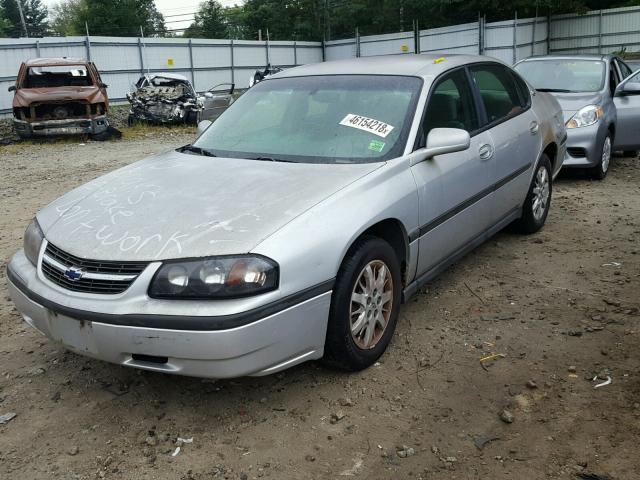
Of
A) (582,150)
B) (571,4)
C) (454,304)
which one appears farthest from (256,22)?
(454,304)

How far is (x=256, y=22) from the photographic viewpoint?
167ft

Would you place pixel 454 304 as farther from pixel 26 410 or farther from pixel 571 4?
pixel 571 4

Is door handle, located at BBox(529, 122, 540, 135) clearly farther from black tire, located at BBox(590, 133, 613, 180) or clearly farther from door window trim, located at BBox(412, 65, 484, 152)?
black tire, located at BBox(590, 133, 613, 180)

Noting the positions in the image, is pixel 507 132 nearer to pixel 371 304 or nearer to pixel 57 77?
pixel 371 304

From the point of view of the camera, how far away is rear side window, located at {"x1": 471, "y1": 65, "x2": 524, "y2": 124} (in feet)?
15.1

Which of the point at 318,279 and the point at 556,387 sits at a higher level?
the point at 318,279

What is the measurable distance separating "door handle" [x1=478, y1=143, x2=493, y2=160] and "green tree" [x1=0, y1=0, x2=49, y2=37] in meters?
77.1

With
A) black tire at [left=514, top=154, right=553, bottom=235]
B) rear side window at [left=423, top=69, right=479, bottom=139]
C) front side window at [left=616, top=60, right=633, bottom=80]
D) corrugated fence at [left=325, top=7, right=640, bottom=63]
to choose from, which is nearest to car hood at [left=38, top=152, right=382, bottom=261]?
rear side window at [left=423, top=69, right=479, bottom=139]

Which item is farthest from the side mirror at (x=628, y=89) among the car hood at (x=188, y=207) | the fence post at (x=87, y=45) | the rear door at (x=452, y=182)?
the fence post at (x=87, y=45)

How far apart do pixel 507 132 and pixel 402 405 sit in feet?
8.25

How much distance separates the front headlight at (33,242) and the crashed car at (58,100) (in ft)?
37.6

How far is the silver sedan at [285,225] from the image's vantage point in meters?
2.64

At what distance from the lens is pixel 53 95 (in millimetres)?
13594

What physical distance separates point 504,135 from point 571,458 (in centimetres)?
265
